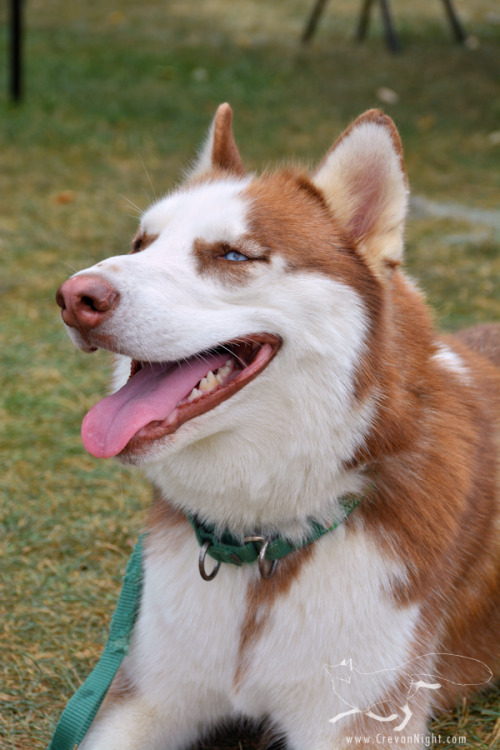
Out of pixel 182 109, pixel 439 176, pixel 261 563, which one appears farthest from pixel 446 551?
pixel 182 109

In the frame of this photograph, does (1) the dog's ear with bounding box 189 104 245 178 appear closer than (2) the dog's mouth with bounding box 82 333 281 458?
No

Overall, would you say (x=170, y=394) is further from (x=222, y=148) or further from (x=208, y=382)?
(x=222, y=148)

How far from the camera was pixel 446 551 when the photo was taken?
2227 mm

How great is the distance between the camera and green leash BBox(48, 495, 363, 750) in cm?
211

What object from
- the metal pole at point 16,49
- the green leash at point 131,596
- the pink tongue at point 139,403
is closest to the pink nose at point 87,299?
the pink tongue at point 139,403

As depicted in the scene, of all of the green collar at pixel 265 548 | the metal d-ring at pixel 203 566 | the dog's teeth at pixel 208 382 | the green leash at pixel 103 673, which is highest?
the dog's teeth at pixel 208 382

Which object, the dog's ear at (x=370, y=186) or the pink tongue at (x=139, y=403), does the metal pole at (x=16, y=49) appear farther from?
the pink tongue at (x=139, y=403)

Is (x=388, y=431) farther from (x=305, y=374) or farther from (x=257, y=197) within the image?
(x=257, y=197)

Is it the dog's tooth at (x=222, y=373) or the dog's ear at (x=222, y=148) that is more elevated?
the dog's ear at (x=222, y=148)

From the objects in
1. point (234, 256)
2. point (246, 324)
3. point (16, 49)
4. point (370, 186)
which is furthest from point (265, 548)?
point (16, 49)

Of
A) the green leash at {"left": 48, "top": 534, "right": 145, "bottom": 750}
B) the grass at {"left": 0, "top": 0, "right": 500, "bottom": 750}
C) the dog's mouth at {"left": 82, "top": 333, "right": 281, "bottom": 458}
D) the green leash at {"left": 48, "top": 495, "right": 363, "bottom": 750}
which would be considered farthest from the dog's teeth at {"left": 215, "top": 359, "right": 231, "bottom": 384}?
the grass at {"left": 0, "top": 0, "right": 500, "bottom": 750}

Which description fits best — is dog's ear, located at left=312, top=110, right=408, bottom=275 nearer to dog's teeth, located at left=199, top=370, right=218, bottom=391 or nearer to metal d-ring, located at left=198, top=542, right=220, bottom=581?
dog's teeth, located at left=199, top=370, right=218, bottom=391

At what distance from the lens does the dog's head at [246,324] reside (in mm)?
1946

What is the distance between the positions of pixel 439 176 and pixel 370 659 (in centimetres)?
692
